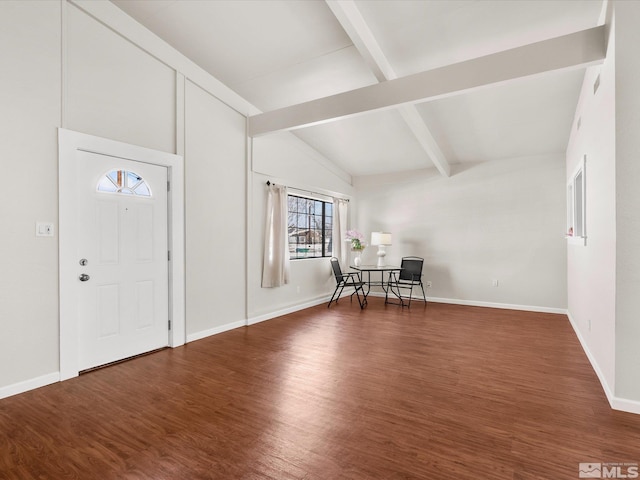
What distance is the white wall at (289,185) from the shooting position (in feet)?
15.8

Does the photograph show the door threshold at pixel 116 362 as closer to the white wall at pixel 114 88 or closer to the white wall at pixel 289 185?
the white wall at pixel 289 185

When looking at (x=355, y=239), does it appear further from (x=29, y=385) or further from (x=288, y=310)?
(x=29, y=385)

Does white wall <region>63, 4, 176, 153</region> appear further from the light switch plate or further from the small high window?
the light switch plate

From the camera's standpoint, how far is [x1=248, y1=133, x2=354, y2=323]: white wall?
15.8 feet

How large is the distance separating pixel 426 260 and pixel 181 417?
17.7ft

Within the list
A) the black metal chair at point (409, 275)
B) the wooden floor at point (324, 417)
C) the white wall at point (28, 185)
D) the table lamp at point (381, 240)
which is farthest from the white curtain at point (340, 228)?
the white wall at point (28, 185)

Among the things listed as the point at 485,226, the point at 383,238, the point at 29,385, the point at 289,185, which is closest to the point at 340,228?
the point at 383,238

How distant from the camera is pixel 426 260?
21.7 ft

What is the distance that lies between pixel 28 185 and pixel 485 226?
20.7ft

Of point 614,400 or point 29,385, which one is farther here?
point 29,385

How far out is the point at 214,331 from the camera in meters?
4.14

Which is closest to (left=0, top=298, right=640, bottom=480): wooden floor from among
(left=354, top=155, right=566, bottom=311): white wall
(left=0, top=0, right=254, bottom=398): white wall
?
(left=0, top=0, right=254, bottom=398): white wall

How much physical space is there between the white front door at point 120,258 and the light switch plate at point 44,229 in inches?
8.4

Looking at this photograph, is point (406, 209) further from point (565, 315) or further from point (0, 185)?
point (0, 185)
